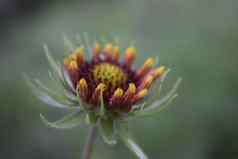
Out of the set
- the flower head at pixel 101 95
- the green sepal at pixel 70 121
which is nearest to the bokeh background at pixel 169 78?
the flower head at pixel 101 95

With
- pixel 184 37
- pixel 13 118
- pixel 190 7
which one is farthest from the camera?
pixel 190 7

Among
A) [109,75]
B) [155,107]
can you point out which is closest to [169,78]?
[109,75]

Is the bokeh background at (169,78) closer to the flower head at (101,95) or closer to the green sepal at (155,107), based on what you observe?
the flower head at (101,95)

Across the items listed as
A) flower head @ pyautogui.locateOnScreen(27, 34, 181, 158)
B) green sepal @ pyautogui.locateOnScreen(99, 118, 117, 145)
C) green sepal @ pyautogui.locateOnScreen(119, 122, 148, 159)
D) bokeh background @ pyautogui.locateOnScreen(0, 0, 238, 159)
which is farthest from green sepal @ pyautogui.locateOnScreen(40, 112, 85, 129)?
bokeh background @ pyautogui.locateOnScreen(0, 0, 238, 159)

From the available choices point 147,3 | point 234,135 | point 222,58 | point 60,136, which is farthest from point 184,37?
point 60,136

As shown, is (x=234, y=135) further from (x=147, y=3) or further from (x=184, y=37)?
(x=147, y=3)

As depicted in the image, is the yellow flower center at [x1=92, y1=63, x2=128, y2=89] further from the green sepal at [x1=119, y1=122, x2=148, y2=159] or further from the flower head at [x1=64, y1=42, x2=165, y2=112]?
the green sepal at [x1=119, y1=122, x2=148, y2=159]
